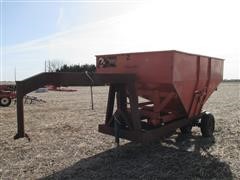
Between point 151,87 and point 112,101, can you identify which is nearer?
point 151,87

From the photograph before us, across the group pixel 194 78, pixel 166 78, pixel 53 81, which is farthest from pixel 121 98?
pixel 53 81

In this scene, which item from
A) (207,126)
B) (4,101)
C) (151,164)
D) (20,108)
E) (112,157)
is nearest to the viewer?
(20,108)

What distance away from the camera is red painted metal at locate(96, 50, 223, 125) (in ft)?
18.3

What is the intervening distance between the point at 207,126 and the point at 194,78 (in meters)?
1.49

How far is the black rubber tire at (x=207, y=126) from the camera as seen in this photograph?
287 inches

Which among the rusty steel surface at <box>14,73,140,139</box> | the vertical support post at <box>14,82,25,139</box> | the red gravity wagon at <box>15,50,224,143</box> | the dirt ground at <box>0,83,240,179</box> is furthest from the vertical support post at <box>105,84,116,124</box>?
the vertical support post at <box>14,82,25,139</box>

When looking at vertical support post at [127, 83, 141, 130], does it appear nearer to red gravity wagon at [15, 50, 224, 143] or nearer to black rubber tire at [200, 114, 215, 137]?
red gravity wagon at [15, 50, 224, 143]

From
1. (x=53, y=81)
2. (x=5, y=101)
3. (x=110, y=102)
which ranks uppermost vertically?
(x=53, y=81)

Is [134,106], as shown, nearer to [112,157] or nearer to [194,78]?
[112,157]

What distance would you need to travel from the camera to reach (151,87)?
5.99m

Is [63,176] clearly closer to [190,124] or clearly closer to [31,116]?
[190,124]

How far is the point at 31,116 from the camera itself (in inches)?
436

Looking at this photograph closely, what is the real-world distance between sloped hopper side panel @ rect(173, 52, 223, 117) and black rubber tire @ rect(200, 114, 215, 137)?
0.81ft

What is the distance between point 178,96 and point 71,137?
2.77 metres
